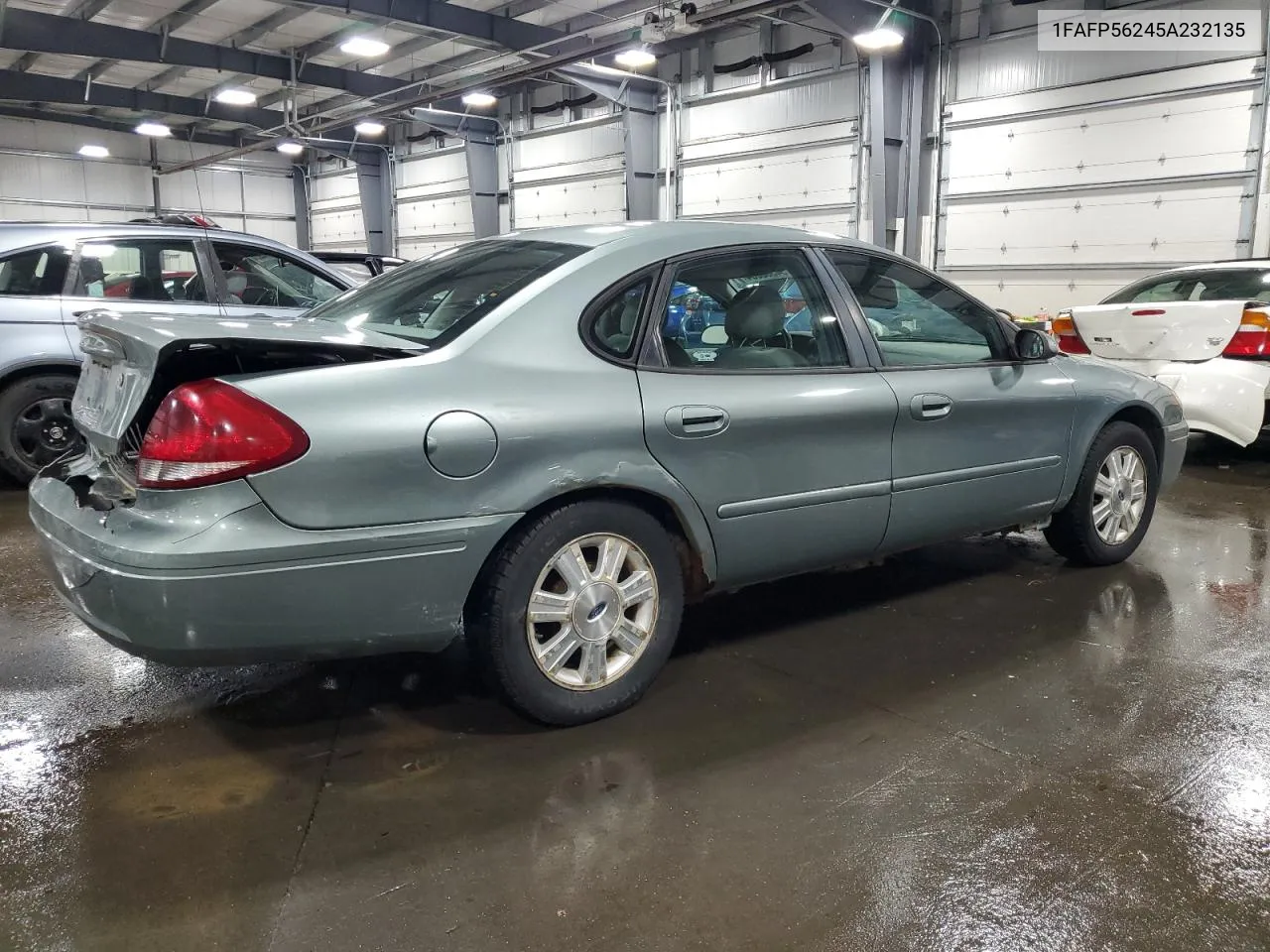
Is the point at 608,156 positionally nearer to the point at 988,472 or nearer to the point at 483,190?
A: the point at 483,190

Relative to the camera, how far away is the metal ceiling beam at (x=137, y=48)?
13.0m

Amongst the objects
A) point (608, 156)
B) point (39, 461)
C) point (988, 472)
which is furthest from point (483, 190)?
point (988, 472)

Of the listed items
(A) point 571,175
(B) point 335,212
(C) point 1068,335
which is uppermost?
(B) point 335,212

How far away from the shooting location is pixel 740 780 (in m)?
2.36

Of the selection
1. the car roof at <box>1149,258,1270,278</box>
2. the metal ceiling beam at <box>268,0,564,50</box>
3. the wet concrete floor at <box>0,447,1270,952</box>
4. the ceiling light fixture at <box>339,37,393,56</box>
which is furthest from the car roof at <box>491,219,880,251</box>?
the ceiling light fixture at <box>339,37,393,56</box>

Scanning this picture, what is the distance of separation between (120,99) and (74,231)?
15568 mm

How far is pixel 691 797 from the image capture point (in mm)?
2275

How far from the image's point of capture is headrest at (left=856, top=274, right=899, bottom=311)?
125 inches

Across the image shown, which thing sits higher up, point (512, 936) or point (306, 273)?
point (306, 273)

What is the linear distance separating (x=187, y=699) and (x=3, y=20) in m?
14.0

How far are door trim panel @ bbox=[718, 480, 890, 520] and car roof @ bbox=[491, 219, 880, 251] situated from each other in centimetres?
80

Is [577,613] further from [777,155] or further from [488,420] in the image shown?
[777,155]

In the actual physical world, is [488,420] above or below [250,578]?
above

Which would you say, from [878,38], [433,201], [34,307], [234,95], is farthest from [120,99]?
[34,307]
